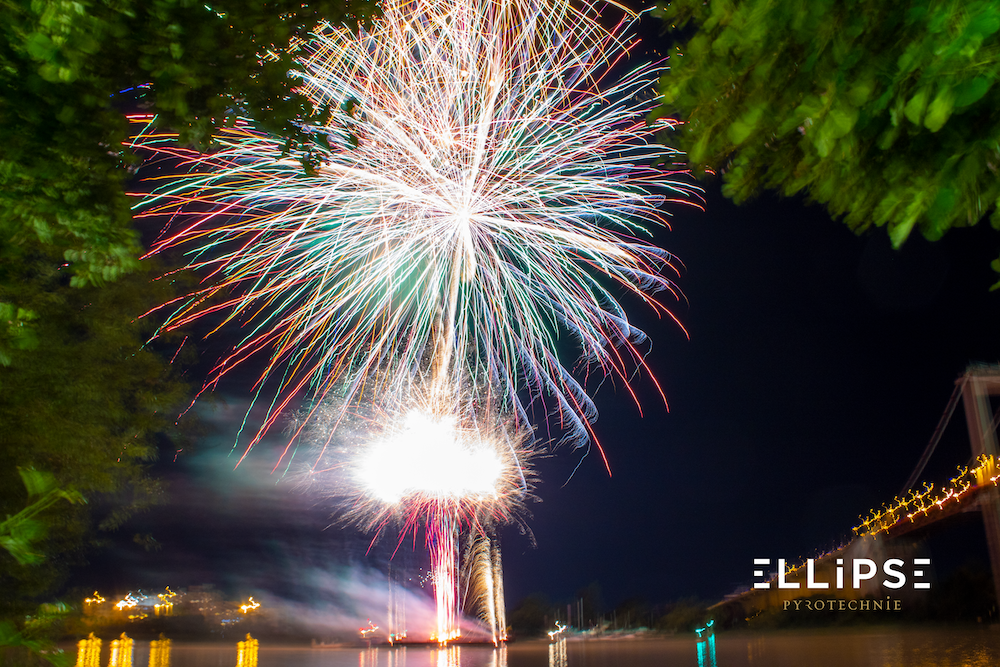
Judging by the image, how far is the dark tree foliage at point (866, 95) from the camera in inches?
83.9

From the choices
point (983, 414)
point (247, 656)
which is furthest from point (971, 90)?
point (247, 656)

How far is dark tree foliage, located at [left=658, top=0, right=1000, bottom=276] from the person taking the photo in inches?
83.9

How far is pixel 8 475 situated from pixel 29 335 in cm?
594

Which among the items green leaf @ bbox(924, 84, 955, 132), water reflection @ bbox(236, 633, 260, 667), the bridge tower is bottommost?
water reflection @ bbox(236, 633, 260, 667)

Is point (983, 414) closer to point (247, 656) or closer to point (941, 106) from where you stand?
point (941, 106)

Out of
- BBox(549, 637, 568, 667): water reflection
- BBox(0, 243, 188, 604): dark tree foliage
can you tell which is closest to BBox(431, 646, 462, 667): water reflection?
BBox(549, 637, 568, 667): water reflection

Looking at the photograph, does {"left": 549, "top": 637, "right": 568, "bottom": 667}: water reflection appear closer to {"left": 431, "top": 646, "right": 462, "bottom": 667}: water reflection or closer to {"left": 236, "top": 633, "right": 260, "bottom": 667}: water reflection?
→ {"left": 431, "top": 646, "right": 462, "bottom": 667}: water reflection

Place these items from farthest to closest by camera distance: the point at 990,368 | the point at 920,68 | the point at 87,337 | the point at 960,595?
the point at 960,595
the point at 990,368
the point at 87,337
the point at 920,68

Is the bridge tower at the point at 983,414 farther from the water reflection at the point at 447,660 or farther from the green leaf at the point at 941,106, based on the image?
the green leaf at the point at 941,106


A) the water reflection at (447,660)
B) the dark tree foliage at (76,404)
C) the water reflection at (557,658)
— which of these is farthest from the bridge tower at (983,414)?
the dark tree foliage at (76,404)

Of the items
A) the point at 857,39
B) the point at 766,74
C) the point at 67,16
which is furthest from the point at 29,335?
the point at 857,39

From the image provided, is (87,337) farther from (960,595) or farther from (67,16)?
(960,595)

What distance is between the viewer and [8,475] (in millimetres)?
7836

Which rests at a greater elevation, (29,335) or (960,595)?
(29,335)
